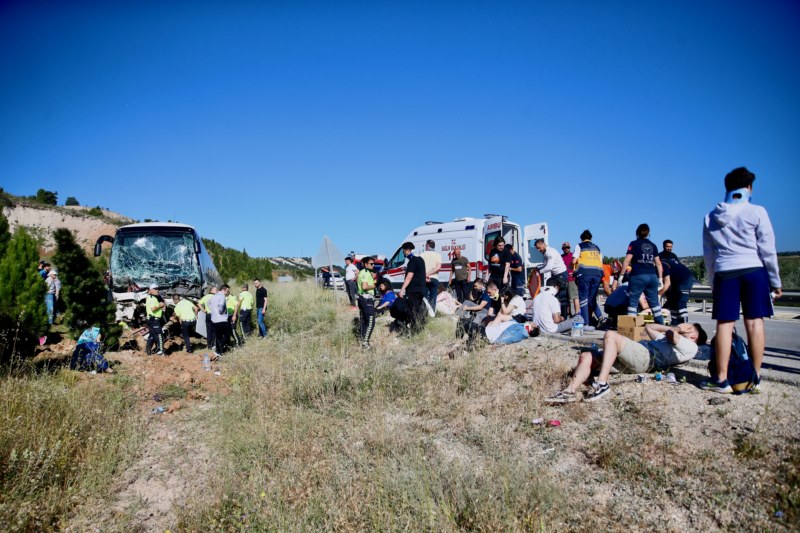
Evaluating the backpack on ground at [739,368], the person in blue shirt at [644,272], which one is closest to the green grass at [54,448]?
the backpack on ground at [739,368]

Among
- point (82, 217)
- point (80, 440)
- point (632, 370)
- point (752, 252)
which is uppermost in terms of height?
point (82, 217)

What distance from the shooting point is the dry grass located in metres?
3.41

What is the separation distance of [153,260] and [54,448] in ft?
29.6

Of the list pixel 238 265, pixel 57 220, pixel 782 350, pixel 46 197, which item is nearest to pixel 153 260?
pixel 782 350

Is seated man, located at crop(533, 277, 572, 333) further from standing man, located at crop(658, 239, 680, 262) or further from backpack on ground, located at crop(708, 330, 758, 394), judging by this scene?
backpack on ground, located at crop(708, 330, 758, 394)

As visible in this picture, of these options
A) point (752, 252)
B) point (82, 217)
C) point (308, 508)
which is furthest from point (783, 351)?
point (82, 217)

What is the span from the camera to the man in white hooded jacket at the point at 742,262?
4.22 metres

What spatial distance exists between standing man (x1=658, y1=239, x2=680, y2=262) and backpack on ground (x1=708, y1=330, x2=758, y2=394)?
502 cm

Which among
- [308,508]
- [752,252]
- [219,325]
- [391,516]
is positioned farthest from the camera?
[219,325]

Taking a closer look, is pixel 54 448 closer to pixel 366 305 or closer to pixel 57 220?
pixel 366 305

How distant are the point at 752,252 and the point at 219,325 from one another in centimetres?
1040

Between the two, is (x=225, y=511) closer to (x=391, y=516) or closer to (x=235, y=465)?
(x=235, y=465)

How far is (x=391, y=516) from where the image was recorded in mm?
3564

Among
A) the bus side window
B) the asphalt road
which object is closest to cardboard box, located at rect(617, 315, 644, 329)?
the asphalt road
